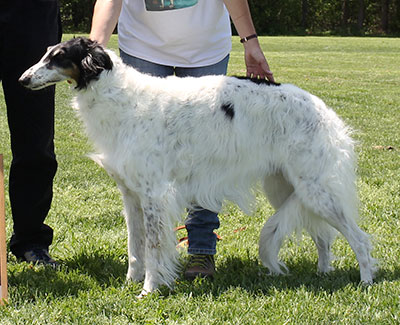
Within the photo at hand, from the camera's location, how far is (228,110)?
12.5 ft

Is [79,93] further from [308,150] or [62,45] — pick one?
[308,150]

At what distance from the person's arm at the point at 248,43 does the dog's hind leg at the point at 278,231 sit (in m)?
0.84

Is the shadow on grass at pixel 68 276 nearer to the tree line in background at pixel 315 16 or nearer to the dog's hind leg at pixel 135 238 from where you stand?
the dog's hind leg at pixel 135 238

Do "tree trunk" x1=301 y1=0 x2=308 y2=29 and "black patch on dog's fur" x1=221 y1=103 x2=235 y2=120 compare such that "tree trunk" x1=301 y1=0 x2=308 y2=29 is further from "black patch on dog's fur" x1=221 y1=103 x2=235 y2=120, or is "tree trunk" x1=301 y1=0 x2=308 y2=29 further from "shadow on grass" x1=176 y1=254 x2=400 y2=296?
"black patch on dog's fur" x1=221 y1=103 x2=235 y2=120

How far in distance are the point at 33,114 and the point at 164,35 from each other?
3.29 ft

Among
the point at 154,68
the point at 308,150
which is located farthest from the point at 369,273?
the point at 154,68

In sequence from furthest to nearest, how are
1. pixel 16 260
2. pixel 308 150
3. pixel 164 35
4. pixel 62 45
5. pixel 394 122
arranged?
pixel 394 122, pixel 16 260, pixel 164 35, pixel 308 150, pixel 62 45

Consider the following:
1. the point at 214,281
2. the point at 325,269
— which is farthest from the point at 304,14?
the point at 214,281

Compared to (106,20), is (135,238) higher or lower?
lower

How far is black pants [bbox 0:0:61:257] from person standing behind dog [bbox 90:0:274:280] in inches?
14.1

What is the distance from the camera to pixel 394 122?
10.5 m

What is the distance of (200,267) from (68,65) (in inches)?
61.6

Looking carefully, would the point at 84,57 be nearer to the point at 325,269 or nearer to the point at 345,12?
the point at 325,269

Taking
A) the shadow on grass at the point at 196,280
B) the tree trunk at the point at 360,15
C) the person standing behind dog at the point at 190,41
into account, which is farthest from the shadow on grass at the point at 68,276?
the tree trunk at the point at 360,15
